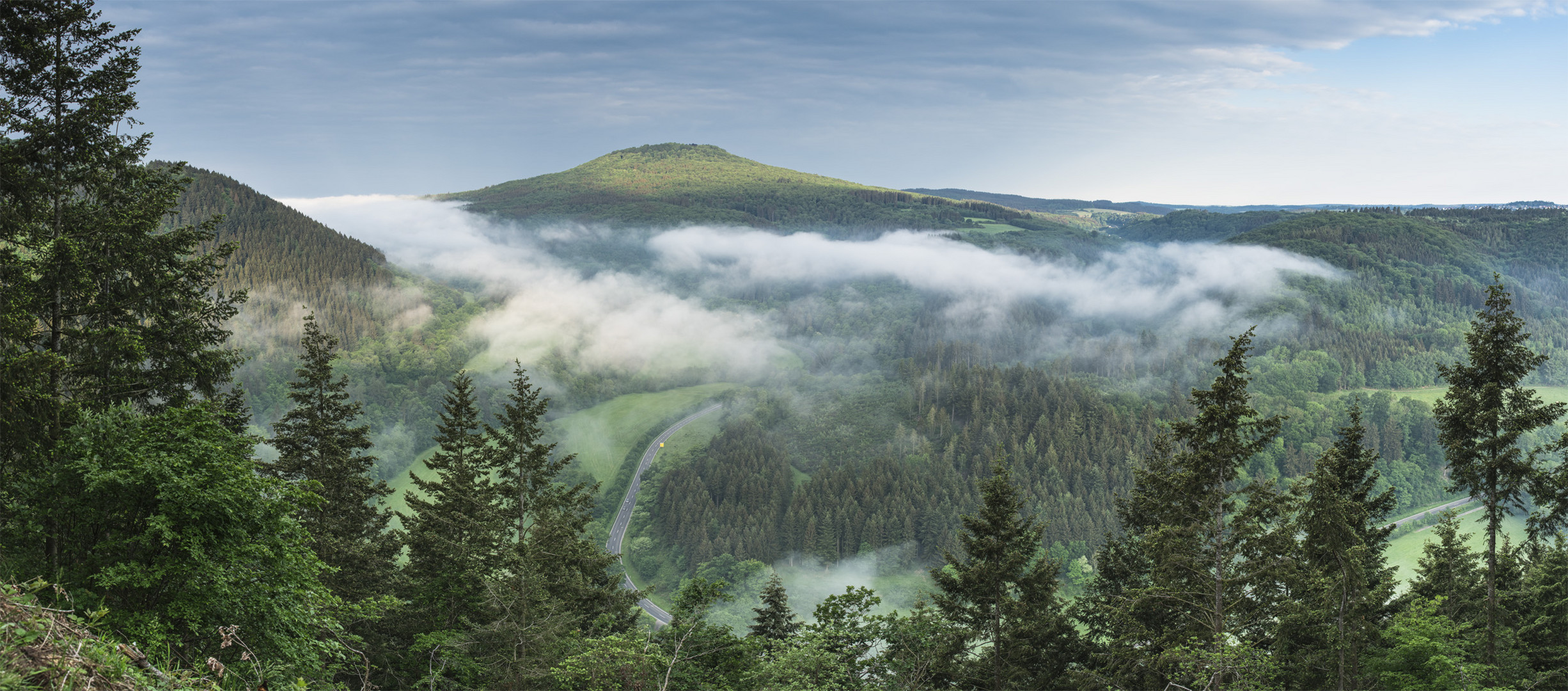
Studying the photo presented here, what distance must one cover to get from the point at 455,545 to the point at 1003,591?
61.8 ft

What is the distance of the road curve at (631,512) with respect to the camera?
118m

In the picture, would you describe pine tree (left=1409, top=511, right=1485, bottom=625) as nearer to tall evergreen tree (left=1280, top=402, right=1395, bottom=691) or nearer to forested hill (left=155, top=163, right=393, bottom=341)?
tall evergreen tree (left=1280, top=402, right=1395, bottom=691)

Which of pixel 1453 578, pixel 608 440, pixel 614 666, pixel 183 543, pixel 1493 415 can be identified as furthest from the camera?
pixel 608 440

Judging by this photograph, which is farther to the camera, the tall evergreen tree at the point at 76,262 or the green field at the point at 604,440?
the green field at the point at 604,440

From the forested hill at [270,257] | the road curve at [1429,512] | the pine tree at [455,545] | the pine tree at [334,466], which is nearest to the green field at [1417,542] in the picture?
the road curve at [1429,512]

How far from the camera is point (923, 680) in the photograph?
84.1ft

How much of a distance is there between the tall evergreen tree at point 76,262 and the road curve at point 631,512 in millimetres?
98433

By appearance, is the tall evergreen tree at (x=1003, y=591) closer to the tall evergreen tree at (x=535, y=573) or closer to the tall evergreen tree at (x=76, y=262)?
the tall evergreen tree at (x=535, y=573)

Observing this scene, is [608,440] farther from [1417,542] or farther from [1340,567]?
[1340,567]

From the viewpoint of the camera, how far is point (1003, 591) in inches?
1079

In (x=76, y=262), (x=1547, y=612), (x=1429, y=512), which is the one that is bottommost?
(x=1429, y=512)

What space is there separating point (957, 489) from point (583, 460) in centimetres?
8249

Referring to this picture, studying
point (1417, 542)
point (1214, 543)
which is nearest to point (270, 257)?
point (1214, 543)

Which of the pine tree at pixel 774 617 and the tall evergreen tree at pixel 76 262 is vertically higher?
the tall evergreen tree at pixel 76 262
